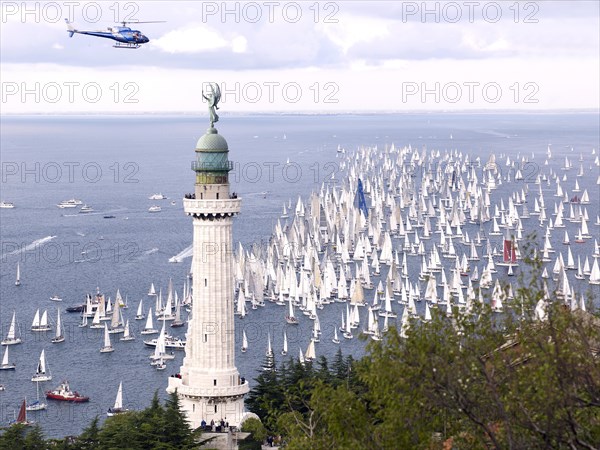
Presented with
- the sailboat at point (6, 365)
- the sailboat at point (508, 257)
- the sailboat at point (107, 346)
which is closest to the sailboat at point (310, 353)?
the sailboat at point (107, 346)

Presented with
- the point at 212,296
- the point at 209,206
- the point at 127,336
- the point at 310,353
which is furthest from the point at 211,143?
the point at 127,336

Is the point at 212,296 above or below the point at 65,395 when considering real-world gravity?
above

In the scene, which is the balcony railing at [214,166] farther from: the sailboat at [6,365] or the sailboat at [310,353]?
the sailboat at [6,365]

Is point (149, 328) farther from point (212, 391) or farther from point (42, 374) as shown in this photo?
point (212, 391)

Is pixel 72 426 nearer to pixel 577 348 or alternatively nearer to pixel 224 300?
pixel 224 300

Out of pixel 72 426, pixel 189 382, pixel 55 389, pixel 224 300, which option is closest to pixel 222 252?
pixel 224 300
